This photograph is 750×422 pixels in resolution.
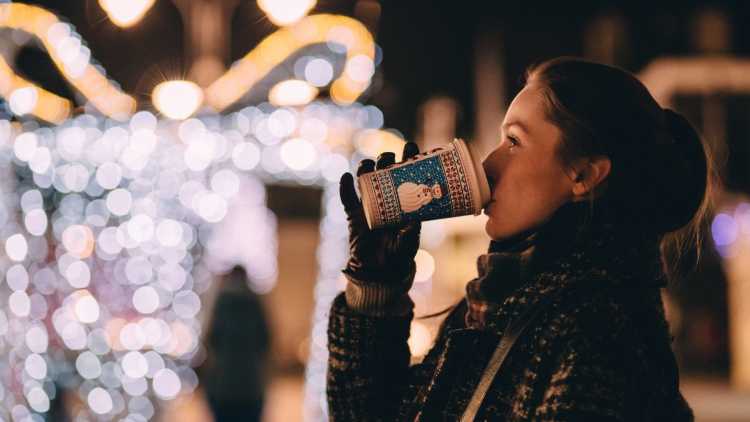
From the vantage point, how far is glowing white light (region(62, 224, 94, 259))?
16.8 feet

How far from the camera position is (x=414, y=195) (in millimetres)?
1561

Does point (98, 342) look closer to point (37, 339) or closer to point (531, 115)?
point (37, 339)

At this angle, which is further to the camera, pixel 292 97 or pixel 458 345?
pixel 292 97

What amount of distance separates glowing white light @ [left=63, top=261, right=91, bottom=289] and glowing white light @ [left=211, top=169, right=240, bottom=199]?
1308 millimetres

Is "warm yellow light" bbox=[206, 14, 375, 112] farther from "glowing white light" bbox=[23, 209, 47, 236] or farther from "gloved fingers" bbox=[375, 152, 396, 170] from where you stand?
"gloved fingers" bbox=[375, 152, 396, 170]

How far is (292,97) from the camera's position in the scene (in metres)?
5.69

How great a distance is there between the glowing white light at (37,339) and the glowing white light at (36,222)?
57 centimetres

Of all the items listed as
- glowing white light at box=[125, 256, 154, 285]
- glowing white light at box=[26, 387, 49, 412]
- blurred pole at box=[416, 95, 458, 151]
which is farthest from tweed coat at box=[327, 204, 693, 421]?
blurred pole at box=[416, 95, 458, 151]

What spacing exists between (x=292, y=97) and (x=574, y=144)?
4.45 meters

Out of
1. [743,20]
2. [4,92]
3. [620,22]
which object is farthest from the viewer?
[620,22]

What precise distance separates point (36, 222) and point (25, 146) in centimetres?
46

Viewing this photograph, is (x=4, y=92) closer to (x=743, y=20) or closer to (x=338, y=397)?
(x=338, y=397)

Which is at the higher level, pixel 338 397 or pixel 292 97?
pixel 292 97

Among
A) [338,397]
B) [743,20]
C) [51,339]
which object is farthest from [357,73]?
[743,20]
